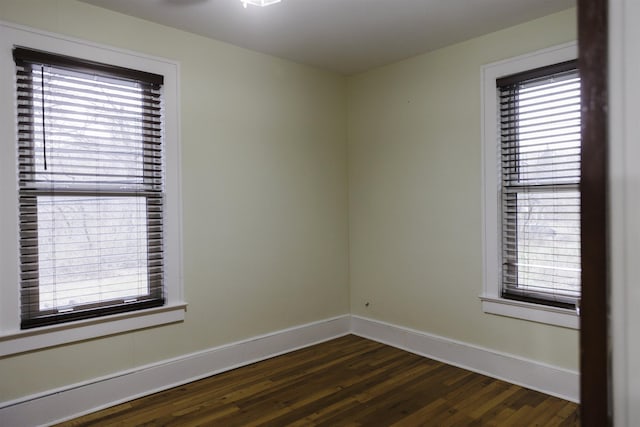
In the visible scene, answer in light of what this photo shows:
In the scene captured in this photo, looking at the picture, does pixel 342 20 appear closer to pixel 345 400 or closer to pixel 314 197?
pixel 314 197

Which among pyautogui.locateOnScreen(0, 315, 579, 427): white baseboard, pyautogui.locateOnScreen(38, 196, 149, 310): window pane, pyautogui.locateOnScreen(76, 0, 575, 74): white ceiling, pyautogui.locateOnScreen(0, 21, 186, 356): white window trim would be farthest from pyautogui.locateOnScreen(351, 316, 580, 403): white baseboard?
pyautogui.locateOnScreen(76, 0, 575, 74): white ceiling

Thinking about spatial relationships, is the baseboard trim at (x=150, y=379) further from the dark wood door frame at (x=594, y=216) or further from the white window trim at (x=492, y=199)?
the dark wood door frame at (x=594, y=216)

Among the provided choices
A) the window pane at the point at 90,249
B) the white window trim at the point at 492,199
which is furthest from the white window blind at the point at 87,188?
the white window trim at the point at 492,199

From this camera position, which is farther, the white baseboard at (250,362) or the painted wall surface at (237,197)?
the painted wall surface at (237,197)

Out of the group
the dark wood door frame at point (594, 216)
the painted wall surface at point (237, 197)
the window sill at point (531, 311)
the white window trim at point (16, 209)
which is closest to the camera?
the dark wood door frame at point (594, 216)

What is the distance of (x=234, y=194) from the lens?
3.38m

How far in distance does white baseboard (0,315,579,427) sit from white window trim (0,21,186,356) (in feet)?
1.03

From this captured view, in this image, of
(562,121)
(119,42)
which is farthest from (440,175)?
(119,42)

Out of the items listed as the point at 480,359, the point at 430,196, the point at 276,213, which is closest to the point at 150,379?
the point at 276,213

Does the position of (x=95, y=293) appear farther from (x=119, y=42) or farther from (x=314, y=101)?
(x=314, y=101)

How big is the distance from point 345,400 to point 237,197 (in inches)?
66.9

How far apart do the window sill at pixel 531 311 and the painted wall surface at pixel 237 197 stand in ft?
4.92

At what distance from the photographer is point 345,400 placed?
278cm

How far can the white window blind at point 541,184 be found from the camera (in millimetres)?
2773
